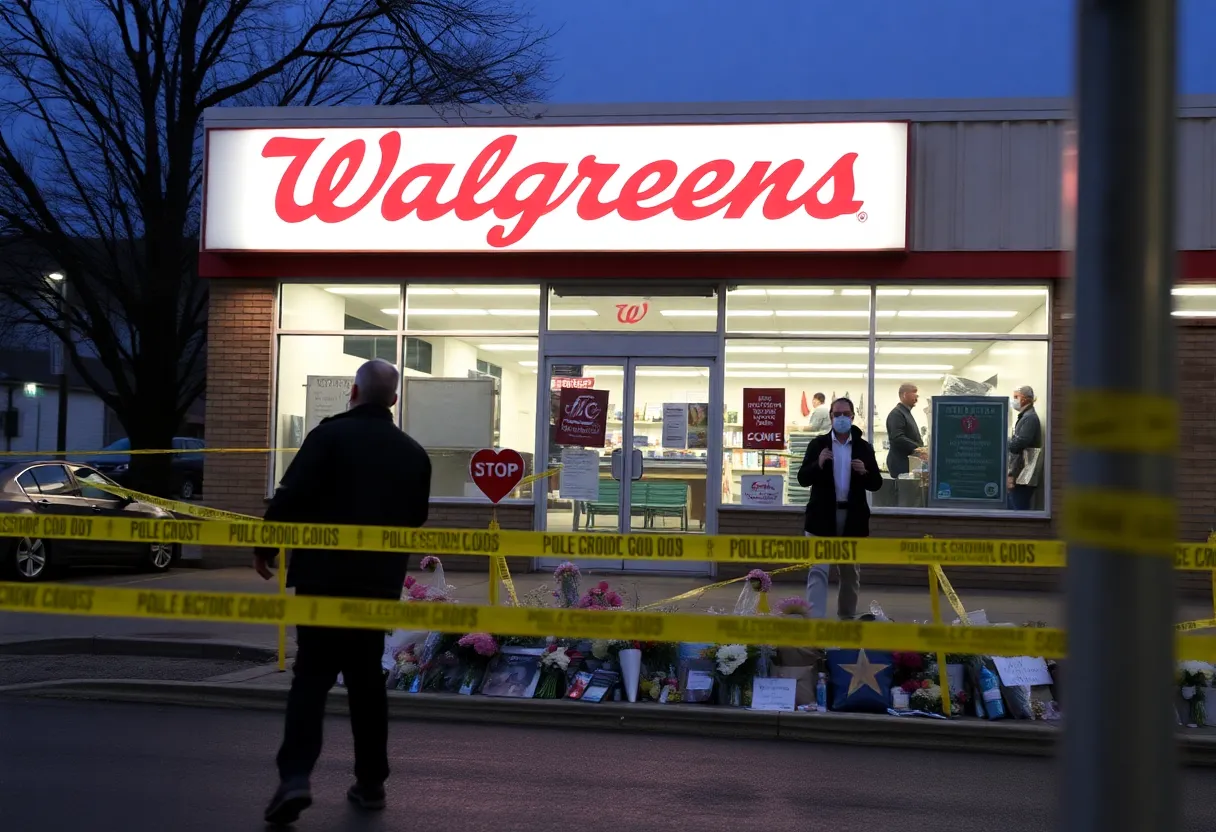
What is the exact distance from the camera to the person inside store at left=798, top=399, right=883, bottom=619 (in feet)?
33.7

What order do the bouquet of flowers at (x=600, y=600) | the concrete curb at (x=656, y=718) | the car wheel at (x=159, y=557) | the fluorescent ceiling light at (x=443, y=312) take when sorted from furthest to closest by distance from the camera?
the car wheel at (x=159, y=557), the fluorescent ceiling light at (x=443, y=312), the bouquet of flowers at (x=600, y=600), the concrete curb at (x=656, y=718)

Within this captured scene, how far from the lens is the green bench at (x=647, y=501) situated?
1518 cm

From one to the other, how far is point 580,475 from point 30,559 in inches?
249

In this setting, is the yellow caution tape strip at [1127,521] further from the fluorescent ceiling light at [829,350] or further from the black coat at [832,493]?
the fluorescent ceiling light at [829,350]

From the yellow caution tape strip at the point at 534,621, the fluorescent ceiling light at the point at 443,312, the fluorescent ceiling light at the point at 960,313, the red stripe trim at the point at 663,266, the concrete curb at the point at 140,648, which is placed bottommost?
the concrete curb at the point at 140,648

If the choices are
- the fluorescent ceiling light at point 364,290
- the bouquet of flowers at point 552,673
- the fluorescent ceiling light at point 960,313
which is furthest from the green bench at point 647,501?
the bouquet of flowers at point 552,673

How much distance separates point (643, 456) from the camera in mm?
15164

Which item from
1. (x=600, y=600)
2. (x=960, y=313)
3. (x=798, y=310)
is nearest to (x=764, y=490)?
(x=798, y=310)

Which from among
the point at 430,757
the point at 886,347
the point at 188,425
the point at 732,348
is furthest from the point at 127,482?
the point at 188,425

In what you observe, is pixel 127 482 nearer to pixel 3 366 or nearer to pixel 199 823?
pixel 199 823

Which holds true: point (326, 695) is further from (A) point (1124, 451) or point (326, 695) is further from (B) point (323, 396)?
(B) point (323, 396)

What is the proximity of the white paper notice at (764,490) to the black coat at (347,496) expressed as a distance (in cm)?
973

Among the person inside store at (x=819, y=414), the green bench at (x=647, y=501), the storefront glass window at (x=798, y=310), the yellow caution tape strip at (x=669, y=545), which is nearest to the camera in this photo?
the yellow caution tape strip at (x=669, y=545)

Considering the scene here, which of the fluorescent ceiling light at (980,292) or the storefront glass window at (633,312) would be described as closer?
the fluorescent ceiling light at (980,292)
